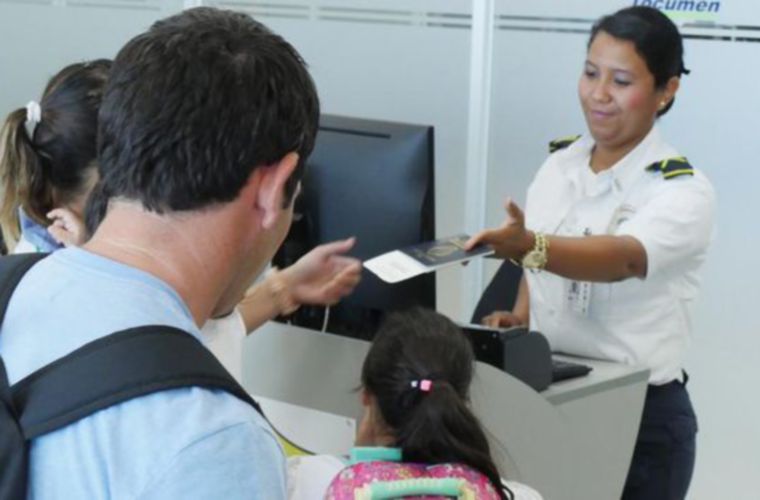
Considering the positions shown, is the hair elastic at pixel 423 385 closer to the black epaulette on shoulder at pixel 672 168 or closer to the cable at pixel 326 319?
the cable at pixel 326 319

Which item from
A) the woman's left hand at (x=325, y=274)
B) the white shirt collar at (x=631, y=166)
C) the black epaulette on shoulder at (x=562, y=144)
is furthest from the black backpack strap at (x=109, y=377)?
the black epaulette on shoulder at (x=562, y=144)

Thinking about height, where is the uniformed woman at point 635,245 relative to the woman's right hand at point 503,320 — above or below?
above

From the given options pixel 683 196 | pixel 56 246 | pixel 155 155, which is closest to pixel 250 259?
pixel 155 155

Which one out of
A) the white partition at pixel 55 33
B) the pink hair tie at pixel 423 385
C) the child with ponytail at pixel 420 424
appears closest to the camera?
the child with ponytail at pixel 420 424

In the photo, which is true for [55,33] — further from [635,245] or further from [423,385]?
[423,385]

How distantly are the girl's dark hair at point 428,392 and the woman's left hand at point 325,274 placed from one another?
0.66ft

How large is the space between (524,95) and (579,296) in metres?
1.68

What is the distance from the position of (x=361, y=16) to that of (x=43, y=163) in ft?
8.48

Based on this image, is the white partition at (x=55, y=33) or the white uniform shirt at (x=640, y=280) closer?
the white uniform shirt at (x=640, y=280)

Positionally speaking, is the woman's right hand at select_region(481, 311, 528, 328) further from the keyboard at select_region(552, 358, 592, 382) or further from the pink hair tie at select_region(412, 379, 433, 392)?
the pink hair tie at select_region(412, 379, 433, 392)

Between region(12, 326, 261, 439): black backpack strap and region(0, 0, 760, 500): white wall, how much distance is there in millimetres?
2932

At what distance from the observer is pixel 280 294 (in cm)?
224

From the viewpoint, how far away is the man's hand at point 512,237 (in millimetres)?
2312

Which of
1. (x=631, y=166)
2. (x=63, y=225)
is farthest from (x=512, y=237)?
(x=63, y=225)
